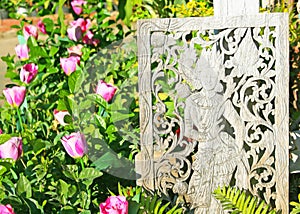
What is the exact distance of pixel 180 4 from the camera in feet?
9.74

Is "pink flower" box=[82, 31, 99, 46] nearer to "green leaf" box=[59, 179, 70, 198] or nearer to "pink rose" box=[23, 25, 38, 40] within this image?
"pink rose" box=[23, 25, 38, 40]

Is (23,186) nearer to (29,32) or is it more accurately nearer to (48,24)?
(29,32)

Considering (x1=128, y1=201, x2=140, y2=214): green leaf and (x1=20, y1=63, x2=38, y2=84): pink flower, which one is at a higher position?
(x1=20, y1=63, x2=38, y2=84): pink flower

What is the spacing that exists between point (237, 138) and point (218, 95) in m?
0.15

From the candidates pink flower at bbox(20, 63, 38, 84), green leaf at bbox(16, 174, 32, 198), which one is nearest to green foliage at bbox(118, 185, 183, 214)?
green leaf at bbox(16, 174, 32, 198)

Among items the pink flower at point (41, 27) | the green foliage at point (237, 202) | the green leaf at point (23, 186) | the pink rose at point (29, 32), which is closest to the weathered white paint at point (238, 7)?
the green foliage at point (237, 202)

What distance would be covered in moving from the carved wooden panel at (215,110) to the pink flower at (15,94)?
55 centimetres

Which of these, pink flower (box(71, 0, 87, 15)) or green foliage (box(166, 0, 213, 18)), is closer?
green foliage (box(166, 0, 213, 18))

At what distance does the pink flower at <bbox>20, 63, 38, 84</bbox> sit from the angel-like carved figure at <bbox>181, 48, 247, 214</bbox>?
0.89 m

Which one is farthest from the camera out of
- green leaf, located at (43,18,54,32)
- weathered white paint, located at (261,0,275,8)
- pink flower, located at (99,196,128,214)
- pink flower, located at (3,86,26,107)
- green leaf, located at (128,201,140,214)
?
green leaf, located at (43,18,54,32)

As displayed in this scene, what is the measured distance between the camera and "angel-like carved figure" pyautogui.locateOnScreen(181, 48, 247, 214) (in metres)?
2.09

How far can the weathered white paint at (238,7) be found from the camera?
2197mm

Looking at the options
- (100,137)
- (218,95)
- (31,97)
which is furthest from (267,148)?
(31,97)

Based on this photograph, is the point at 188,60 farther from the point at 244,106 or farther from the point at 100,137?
the point at 100,137
